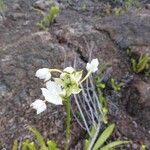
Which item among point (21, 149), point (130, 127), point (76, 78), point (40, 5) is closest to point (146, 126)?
point (130, 127)

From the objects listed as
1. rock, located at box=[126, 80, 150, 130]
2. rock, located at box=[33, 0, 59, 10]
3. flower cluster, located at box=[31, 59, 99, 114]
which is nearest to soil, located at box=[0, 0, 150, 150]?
rock, located at box=[126, 80, 150, 130]

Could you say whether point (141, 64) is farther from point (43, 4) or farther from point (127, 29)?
point (43, 4)

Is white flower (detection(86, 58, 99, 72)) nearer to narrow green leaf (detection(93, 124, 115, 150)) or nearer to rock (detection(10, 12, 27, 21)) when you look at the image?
narrow green leaf (detection(93, 124, 115, 150))

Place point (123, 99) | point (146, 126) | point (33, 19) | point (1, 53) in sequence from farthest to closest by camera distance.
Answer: point (33, 19) < point (1, 53) < point (123, 99) < point (146, 126)

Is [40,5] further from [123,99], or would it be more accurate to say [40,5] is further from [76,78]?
[76,78]

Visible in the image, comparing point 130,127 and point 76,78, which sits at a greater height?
point 76,78

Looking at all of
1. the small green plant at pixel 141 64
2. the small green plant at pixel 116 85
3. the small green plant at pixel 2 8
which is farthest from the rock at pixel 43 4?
the small green plant at pixel 116 85

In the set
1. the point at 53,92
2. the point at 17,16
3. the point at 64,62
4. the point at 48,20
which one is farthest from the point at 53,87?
the point at 17,16

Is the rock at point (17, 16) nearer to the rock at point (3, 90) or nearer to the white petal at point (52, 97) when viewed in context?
the rock at point (3, 90)
